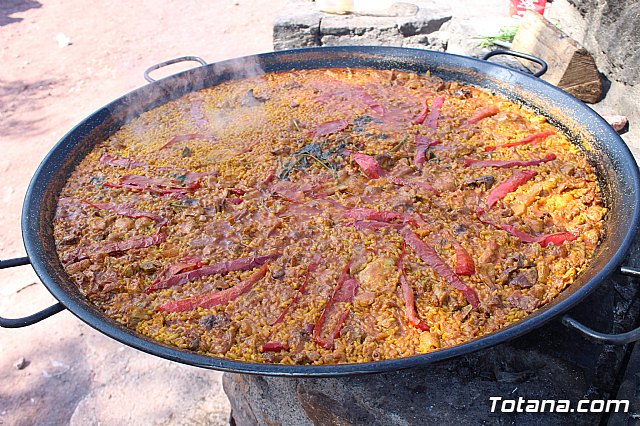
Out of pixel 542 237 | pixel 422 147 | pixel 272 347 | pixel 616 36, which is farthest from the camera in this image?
pixel 616 36

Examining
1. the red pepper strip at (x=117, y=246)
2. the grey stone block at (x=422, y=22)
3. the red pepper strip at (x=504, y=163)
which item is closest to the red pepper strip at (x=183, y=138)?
the red pepper strip at (x=117, y=246)

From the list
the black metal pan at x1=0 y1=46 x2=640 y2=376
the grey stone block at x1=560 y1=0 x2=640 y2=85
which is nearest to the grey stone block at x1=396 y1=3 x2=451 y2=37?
the grey stone block at x1=560 y1=0 x2=640 y2=85

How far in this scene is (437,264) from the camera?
1.90 m

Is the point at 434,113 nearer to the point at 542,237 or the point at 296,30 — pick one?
the point at 542,237

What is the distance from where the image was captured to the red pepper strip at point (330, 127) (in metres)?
2.65

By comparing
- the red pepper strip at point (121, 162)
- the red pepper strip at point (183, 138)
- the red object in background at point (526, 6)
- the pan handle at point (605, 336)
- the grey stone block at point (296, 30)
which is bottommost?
the grey stone block at point (296, 30)

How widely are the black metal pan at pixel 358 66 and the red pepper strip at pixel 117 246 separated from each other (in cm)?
9

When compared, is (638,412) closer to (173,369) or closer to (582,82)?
(582,82)

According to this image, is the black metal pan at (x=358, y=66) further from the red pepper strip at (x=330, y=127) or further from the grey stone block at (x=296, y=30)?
the grey stone block at (x=296, y=30)

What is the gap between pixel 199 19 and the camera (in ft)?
30.4

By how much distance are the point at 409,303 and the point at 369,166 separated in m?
0.77

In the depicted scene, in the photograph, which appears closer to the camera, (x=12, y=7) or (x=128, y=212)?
(x=128, y=212)

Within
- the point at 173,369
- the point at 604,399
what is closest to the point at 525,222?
the point at 604,399

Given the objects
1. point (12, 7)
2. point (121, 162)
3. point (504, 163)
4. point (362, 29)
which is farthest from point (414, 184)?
point (12, 7)
